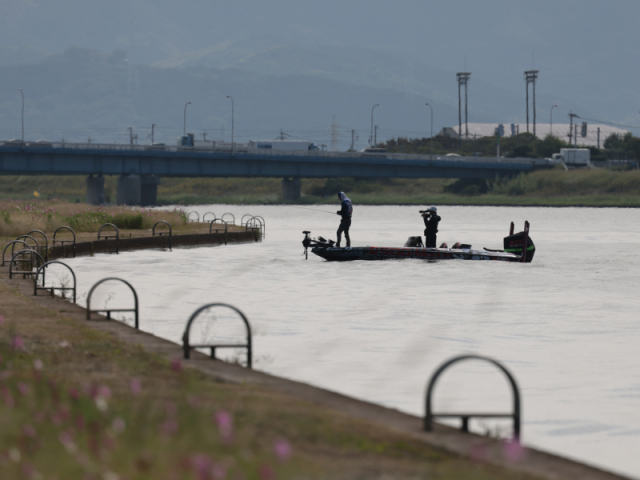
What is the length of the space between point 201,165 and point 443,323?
85535 mm

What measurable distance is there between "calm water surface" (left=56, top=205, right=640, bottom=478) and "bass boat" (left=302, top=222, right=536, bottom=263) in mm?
415

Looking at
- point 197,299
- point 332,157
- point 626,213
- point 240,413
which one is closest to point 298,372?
point 240,413

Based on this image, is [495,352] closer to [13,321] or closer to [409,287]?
[13,321]

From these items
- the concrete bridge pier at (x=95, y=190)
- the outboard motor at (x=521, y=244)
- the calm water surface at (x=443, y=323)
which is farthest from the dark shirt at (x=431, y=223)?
the concrete bridge pier at (x=95, y=190)

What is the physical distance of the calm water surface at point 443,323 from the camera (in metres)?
11.2

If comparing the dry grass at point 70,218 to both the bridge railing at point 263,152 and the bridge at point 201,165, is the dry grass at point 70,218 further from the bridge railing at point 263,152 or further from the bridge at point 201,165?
the bridge railing at point 263,152

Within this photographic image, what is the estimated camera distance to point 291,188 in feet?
375

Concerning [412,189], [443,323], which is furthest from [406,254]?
[412,189]

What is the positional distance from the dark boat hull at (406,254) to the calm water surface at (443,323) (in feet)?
1.28

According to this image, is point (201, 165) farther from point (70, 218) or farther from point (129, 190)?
point (70, 218)

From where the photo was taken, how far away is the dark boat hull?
101 ft

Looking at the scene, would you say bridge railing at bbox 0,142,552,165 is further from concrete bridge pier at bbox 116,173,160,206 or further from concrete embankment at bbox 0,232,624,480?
concrete embankment at bbox 0,232,624,480

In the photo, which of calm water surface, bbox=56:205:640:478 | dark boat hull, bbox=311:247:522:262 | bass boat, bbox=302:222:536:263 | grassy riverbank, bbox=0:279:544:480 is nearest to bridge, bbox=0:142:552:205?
calm water surface, bbox=56:205:640:478

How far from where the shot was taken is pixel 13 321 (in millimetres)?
13570
